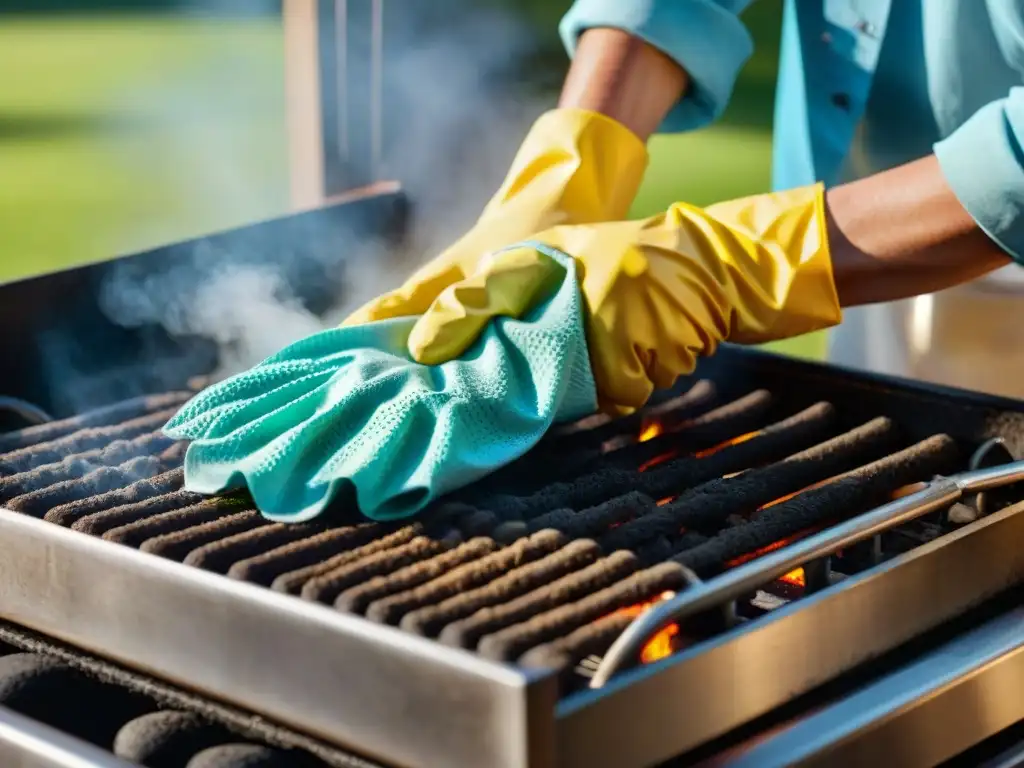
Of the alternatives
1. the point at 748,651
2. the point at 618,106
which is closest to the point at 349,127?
the point at 618,106

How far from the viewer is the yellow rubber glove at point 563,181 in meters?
1.83

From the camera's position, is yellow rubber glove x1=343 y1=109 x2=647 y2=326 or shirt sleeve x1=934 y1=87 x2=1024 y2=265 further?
yellow rubber glove x1=343 y1=109 x2=647 y2=326

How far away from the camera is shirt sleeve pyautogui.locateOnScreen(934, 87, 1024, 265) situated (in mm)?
1569

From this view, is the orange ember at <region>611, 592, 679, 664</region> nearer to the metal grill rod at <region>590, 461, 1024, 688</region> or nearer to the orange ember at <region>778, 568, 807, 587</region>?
the metal grill rod at <region>590, 461, 1024, 688</region>

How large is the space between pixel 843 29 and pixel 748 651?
119 centimetres

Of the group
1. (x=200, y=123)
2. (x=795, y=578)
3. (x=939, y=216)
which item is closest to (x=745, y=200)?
(x=939, y=216)

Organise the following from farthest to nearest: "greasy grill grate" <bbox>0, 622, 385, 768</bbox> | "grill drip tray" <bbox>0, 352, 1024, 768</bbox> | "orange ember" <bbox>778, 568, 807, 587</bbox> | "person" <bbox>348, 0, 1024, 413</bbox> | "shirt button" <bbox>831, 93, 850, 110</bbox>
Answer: "shirt button" <bbox>831, 93, 850, 110</bbox> → "person" <bbox>348, 0, 1024, 413</bbox> → "orange ember" <bbox>778, 568, 807, 587</bbox> → "greasy grill grate" <bbox>0, 622, 385, 768</bbox> → "grill drip tray" <bbox>0, 352, 1024, 768</bbox>

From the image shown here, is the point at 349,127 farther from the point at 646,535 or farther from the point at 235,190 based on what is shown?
the point at 235,190

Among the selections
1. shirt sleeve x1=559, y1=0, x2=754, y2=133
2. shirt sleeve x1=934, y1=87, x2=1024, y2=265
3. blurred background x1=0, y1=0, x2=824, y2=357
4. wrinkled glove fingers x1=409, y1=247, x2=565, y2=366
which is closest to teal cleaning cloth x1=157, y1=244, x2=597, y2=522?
wrinkled glove fingers x1=409, y1=247, x2=565, y2=366

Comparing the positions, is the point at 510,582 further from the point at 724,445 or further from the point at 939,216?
the point at 939,216

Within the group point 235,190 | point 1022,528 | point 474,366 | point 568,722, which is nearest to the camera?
point 568,722

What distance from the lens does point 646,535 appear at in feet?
4.33

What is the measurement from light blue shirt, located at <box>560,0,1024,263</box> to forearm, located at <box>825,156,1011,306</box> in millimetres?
243

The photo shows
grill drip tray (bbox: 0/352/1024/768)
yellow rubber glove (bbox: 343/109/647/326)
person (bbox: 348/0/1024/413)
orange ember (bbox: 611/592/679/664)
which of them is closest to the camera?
grill drip tray (bbox: 0/352/1024/768)
